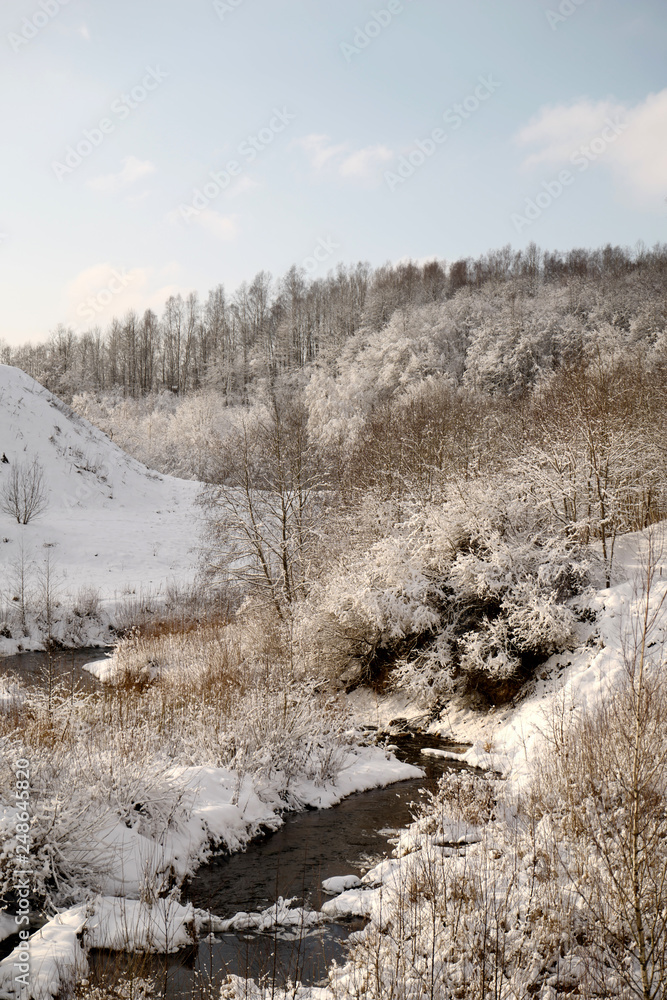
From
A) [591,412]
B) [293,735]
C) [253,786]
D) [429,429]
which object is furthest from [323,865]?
[429,429]

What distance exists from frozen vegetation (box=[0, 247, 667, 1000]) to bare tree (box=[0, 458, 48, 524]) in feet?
0.68

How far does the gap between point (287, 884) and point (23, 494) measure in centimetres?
2130

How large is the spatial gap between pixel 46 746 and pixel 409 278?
66.1 meters

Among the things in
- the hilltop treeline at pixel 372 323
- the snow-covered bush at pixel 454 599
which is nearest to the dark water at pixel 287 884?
the snow-covered bush at pixel 454 599

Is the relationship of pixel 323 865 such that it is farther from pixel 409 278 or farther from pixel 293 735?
pixel 409 278

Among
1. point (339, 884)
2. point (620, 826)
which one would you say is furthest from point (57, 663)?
point (620, 826)

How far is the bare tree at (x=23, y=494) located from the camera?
23.8m

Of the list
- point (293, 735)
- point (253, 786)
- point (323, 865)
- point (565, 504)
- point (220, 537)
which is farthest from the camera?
point (220, 537)

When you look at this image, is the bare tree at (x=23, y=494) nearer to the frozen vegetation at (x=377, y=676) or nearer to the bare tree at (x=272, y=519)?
the frozen vegetation at (x=377, y=676)

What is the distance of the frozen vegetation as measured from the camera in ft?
15.8

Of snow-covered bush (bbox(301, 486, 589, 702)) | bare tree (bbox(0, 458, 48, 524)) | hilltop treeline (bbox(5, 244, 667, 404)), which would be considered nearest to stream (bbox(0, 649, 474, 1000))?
snow-covered bush (bbox(301, 486, 589, 702))

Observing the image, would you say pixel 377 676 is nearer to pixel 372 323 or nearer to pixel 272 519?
pixel 272 519

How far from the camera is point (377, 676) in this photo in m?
14.9

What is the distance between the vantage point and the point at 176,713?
390 inches
